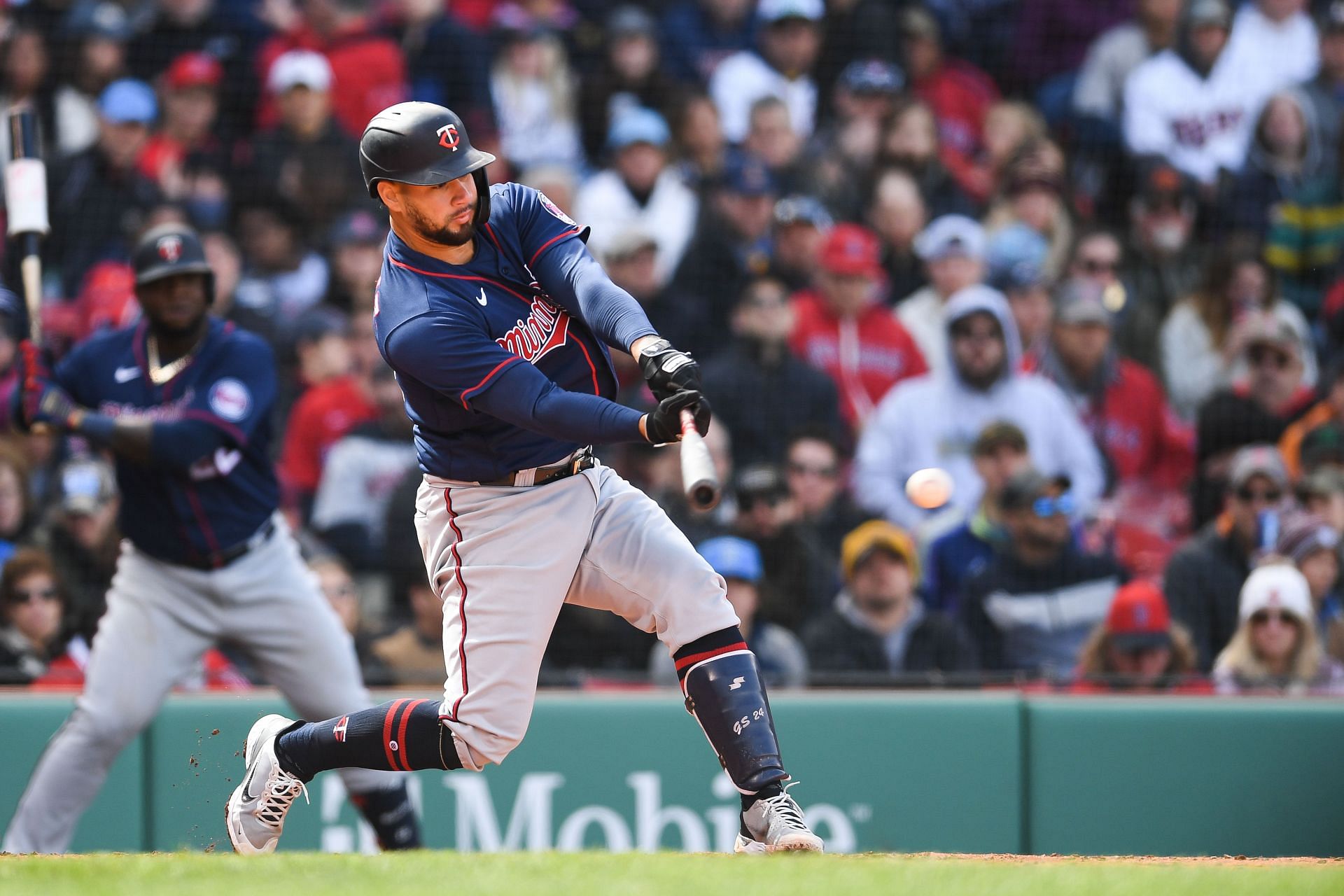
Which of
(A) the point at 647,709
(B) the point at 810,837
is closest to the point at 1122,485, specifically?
(A) the point at 647,709

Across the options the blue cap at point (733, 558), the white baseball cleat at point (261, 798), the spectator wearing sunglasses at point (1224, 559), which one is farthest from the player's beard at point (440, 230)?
the spectator wearing sunglasses at point (1224, 559)

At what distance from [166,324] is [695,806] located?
7.78 ft

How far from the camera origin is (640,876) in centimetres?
322

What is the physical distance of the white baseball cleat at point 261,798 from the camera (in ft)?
12.8

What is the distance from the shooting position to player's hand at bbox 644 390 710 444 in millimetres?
3246

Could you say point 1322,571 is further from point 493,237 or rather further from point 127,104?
point 127,104

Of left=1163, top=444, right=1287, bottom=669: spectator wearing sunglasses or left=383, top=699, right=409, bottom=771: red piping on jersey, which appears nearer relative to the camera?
left=383, top=699, right=409, bottom=771: red piping on jersey

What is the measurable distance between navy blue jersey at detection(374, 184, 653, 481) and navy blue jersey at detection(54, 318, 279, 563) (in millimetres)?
1364

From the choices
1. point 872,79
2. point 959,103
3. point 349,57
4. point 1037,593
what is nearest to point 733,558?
point 1037,593

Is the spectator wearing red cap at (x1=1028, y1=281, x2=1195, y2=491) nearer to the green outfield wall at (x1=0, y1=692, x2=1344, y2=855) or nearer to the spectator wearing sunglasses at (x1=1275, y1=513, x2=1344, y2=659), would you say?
the spectator wearing sunglasses at (x1=1275, y1=513, x2=1344, y2=659)

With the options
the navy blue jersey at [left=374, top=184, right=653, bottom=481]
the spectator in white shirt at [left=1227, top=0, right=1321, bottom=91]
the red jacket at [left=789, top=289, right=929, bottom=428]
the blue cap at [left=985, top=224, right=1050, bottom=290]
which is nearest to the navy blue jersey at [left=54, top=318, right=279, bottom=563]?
the navy blue jersey at [left=374, top=184, right=653, bottom=481]

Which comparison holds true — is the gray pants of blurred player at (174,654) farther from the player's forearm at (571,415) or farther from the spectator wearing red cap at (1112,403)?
the spectator wearing red cap at (1112,403)

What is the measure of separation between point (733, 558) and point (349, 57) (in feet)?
13.6

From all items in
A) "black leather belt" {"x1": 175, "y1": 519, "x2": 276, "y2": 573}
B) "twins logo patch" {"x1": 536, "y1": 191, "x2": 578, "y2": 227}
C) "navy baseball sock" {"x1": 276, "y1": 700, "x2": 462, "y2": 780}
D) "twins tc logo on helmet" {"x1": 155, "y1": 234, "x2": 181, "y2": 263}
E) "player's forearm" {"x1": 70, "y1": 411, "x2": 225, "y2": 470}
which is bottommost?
"navy baseball sock" {"x1": 276, "y1": 700, "x2": 462, "y2": 780}
